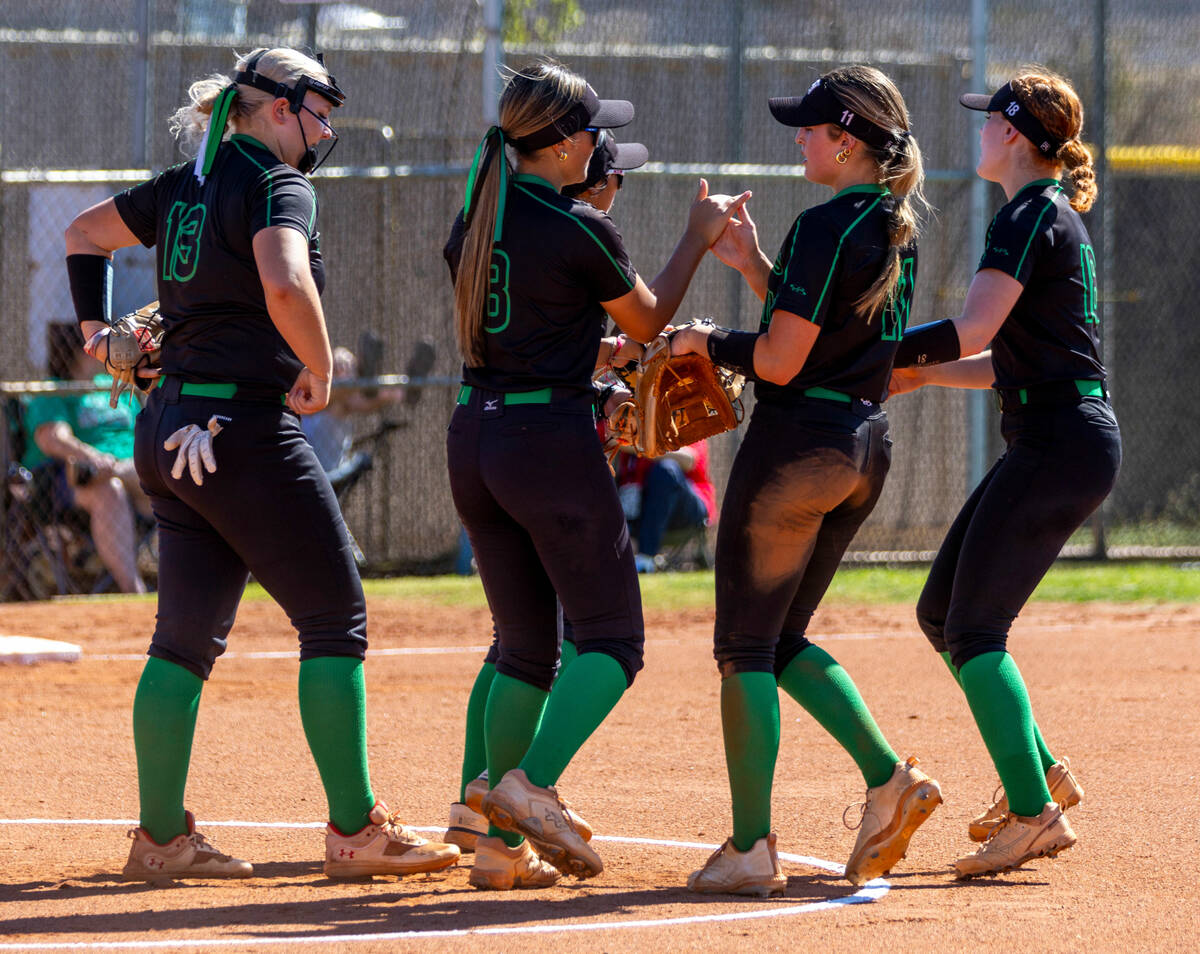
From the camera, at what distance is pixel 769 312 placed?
433cm

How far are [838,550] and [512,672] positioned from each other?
3.13 feet

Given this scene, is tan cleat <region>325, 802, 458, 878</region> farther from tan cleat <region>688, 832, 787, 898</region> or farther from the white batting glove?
the white batting glove

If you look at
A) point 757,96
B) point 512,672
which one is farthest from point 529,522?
point 757,96

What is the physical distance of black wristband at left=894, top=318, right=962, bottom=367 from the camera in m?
4.42

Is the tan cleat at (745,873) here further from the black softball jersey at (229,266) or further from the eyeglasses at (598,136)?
the eyeglasses at (598,136)

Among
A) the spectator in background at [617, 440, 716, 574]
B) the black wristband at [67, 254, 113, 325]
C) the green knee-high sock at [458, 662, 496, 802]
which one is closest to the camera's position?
the black wristband at [67, 254, 113, 325]

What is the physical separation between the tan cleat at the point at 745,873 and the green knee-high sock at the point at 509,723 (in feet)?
1.72

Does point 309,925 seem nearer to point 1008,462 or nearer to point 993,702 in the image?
point 993,702

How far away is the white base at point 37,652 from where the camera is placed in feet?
28.9

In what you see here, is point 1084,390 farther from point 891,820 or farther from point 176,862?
point 176,862

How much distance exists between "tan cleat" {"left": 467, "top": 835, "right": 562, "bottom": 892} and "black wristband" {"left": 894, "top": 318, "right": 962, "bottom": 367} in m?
1.66

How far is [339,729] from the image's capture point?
444 centimetres

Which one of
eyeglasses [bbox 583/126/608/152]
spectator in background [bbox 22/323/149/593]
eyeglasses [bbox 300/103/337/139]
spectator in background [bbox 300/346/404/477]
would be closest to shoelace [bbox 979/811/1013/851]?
eyeglasses [bbox 583/126/608/152]

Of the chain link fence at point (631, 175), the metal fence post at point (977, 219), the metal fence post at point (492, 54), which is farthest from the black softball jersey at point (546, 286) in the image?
the metal fence post at point (977, 219)
